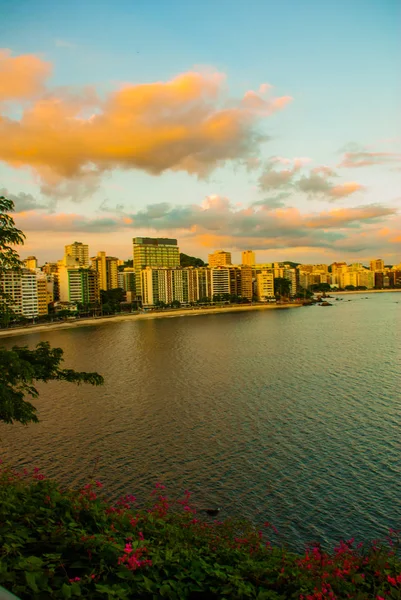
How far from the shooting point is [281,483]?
13156mm

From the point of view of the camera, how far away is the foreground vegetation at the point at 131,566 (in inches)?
175

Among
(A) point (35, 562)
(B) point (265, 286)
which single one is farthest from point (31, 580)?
(B) point (265, 286)

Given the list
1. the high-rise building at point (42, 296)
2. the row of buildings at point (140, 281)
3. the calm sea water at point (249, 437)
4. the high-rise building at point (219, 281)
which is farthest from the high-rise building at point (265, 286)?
the calm sea water at point (249, 437)

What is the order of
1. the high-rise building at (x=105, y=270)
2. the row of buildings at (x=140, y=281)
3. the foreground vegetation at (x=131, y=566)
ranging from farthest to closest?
the high-rise building at (x=105, y=270), the row of buildings at (x=140, y=281), the foreground vegetation at (x=131, y=566)

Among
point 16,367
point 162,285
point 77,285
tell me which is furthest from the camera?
point 162,285

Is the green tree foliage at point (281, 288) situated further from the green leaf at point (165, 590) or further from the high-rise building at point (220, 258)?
the green leaf at point (165, 590)

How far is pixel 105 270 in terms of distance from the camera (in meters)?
130

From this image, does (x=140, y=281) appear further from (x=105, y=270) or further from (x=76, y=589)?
(x=76, y=589)

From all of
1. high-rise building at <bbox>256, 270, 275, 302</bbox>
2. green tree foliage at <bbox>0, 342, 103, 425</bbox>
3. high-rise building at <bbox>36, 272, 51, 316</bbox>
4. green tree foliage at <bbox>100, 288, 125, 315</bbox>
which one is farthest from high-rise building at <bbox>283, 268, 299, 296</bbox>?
green tree foliage at <bbox>0, 342, 103, 425</bbox>

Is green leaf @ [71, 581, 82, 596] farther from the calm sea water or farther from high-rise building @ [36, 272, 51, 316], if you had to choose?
high-rise building @ [36, 272, 51, 316]

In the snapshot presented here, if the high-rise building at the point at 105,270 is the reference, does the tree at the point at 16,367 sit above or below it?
below

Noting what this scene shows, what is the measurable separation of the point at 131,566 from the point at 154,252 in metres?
141

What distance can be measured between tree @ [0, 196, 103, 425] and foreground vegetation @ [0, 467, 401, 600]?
1.41 m

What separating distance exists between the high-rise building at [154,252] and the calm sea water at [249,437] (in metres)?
107
